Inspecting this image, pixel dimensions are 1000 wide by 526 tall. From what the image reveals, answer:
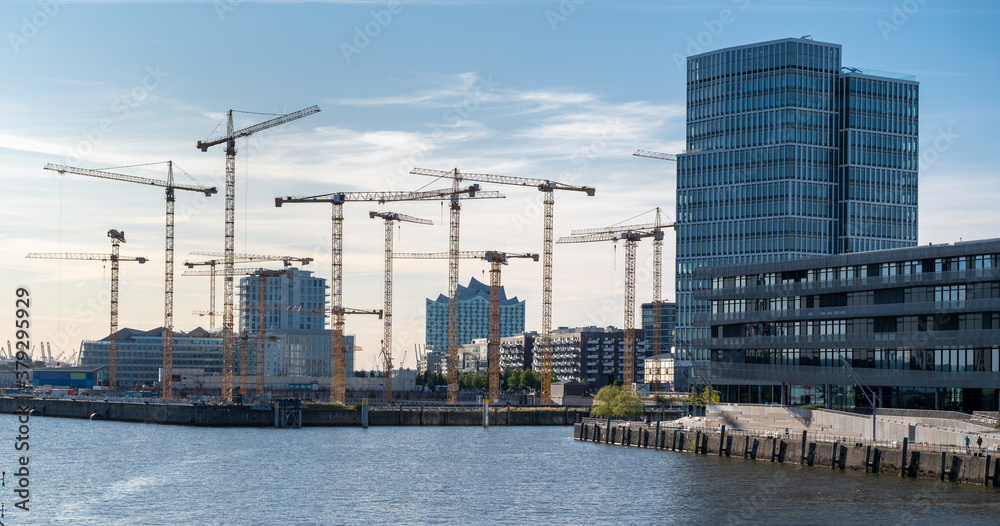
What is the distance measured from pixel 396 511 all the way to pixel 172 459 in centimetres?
5250

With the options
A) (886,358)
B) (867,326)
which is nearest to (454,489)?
(886,358)

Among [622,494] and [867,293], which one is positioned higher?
[867,293]

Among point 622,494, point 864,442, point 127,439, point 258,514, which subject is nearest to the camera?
point 258,514

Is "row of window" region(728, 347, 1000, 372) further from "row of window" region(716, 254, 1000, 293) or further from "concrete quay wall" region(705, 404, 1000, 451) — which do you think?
"row of window" region(716, 254, 1000, 293)

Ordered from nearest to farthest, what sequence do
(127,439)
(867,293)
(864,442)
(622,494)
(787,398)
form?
(622,494), (864,442), (867,293), (787,398), (127,439)

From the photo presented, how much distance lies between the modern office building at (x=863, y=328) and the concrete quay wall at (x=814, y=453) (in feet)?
42.1

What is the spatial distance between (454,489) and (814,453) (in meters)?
35.4

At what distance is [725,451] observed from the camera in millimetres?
132250

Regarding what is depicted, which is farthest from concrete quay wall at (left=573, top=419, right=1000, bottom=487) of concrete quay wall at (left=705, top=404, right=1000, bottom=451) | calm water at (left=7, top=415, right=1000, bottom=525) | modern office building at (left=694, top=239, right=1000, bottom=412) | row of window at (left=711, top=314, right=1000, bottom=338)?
row of window at (left=711, top=314, right=1000, bottom=338)

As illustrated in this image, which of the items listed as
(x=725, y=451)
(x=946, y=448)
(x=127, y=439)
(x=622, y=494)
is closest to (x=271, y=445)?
(x=127, y=439)

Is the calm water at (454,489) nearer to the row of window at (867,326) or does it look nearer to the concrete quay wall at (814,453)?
the concrete quay wall at (814,453)

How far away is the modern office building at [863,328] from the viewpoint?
129875 millimetres

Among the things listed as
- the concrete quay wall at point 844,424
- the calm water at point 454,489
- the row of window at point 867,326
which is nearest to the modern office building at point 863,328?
the row of window at point 867,326

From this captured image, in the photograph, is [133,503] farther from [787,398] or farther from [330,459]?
[787,398]
